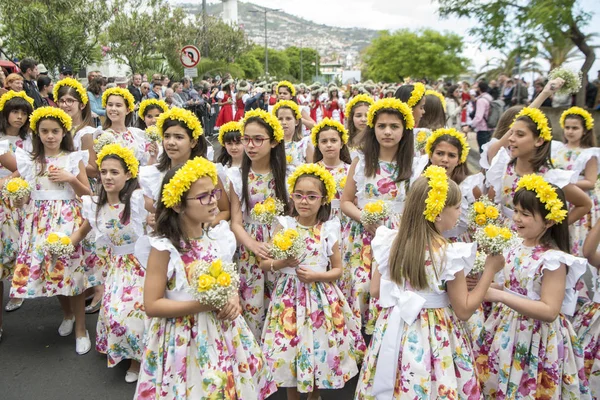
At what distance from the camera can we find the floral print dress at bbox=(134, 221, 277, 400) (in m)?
3.01

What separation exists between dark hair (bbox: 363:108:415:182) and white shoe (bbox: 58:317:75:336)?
363 centimetres

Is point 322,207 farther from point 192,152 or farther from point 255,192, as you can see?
point 192,152

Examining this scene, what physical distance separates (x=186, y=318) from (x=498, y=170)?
3.46 metres

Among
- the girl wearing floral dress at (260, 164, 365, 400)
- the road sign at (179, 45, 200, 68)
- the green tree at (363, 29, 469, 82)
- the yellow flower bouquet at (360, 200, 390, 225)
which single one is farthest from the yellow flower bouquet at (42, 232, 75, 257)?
the green tree at (363, 29, 469, 82)

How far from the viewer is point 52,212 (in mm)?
5121

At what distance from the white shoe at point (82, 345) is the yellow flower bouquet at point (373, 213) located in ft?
10.1

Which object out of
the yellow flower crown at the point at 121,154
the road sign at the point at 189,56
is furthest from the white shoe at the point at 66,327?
the road sign at the point at 189,56

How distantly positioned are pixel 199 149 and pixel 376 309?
2.36 metres

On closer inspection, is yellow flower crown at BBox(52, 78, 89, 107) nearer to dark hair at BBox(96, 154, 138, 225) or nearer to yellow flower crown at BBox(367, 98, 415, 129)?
dark hair at BBox(96, 154, 138, 225)

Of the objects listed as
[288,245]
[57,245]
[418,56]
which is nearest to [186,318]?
[288,245]

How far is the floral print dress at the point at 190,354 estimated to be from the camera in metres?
3.01

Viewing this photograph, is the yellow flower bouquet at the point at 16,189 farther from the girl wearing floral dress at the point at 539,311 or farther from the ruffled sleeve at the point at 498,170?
the ruffled sleeve at the point at 498,170

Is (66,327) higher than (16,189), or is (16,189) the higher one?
(16,189)

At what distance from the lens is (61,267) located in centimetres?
494
